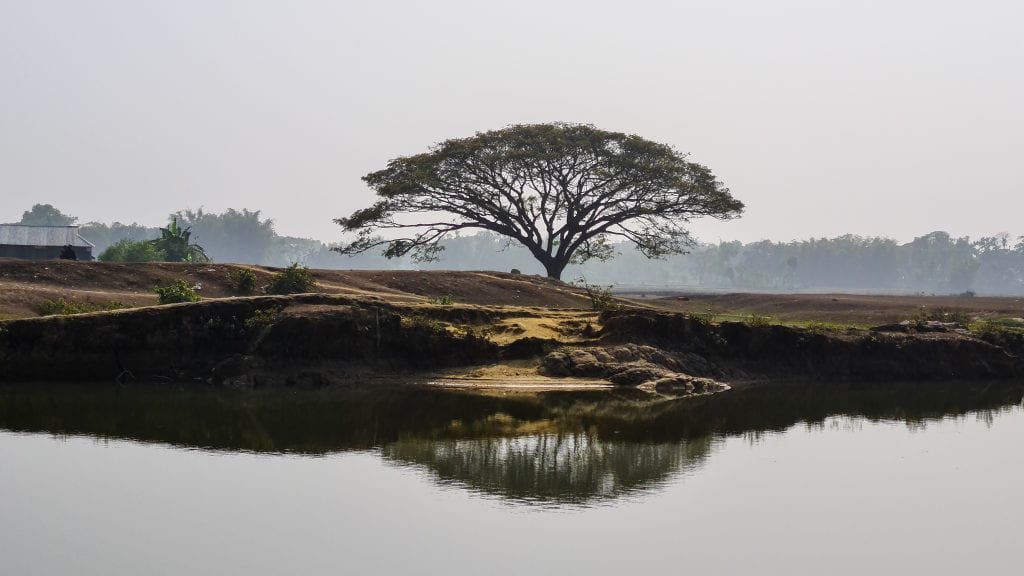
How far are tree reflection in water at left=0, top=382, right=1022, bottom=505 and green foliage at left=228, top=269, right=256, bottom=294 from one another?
41.5ft

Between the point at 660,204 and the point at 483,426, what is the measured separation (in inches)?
1397

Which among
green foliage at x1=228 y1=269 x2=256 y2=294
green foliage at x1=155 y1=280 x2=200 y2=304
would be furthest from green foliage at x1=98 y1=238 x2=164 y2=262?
green foliage at x1=155 y1=280 x2=200 y2=304

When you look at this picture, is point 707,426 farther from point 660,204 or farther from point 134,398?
point 660,204

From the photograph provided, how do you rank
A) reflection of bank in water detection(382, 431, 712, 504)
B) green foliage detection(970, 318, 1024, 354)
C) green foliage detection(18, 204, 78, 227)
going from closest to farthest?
reflection of bank in water detection(382, 431, 712, 504)
green foliage detection(970, 318, 1024, 354)
green foliage detection(18, 204, 78, 227)

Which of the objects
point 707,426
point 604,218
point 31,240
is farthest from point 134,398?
point 31,240

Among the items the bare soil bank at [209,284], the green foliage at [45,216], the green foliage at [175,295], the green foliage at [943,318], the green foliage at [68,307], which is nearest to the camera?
the green foliage at [68,307]

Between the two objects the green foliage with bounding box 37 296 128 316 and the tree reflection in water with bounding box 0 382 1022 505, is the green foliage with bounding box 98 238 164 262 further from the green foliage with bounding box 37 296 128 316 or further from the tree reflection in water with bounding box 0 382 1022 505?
the tree reflection in water with bounding box 0 382 1022 505

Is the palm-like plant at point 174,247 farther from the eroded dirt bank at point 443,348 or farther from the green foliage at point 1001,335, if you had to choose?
the green foliage at point 1001,335

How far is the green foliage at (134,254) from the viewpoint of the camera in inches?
2331

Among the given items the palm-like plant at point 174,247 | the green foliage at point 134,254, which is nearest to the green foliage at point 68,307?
the green foliage at point 134,254

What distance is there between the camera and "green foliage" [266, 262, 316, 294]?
38156 millimetres

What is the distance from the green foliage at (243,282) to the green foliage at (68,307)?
22.8ft

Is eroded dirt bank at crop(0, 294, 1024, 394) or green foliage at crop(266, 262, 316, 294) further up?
green foliage at crop(266, 262, 316, 294)

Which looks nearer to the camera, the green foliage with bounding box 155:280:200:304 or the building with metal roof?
the green foliage with bounding box 155:280:200:304
